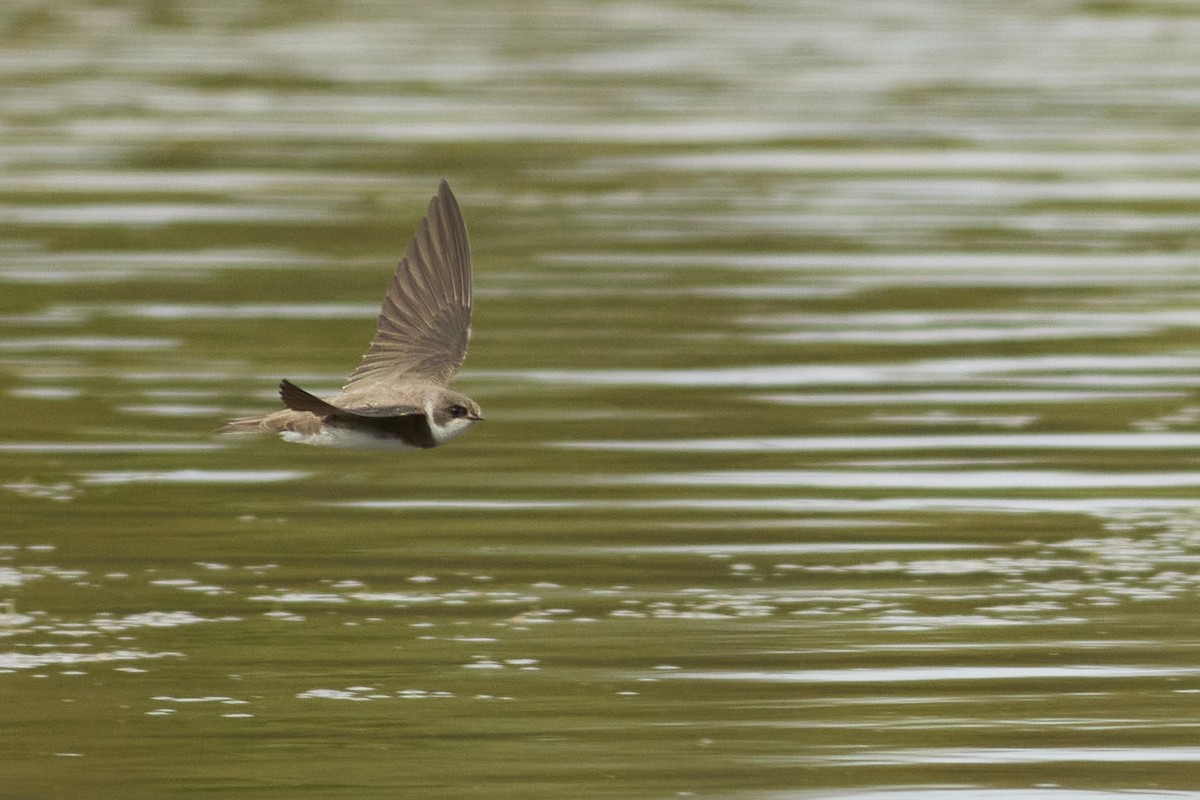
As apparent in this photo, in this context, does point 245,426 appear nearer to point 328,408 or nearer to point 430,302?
point 328,408

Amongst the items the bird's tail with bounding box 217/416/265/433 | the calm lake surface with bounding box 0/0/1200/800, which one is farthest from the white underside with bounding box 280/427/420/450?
the calm lake surface with bounding box 0/0/1200/800

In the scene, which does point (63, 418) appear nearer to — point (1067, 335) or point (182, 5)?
point (1067, 335)

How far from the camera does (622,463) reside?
29.3 feet

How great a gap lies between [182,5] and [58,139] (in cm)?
1146

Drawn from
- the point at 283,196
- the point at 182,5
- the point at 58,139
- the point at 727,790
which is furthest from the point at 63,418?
the point at 182,5

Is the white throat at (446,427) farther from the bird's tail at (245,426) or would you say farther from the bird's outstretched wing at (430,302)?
the bird's outstretched wing at (430,302)

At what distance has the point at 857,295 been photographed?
12.2 m

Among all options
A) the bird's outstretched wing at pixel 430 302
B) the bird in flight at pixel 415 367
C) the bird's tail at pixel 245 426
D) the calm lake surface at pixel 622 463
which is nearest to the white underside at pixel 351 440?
the bird in flight at pixel 415 367

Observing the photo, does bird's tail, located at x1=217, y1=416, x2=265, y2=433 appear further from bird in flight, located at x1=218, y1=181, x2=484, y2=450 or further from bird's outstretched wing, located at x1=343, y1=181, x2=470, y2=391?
bird's outstretched wing, located at x1=343, y1=181, x2=470, y2=391

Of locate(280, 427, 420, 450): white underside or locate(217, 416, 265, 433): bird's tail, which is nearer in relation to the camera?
locate(280, 427, 420, 450): white underside

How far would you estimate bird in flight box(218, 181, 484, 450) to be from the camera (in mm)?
6117

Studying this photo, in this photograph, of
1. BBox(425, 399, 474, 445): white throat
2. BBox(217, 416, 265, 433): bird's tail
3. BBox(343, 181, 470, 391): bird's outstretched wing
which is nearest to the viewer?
BBox(425, 399, 474, 445): white throat

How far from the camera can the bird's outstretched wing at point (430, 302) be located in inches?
278

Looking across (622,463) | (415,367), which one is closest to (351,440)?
(415,367)
